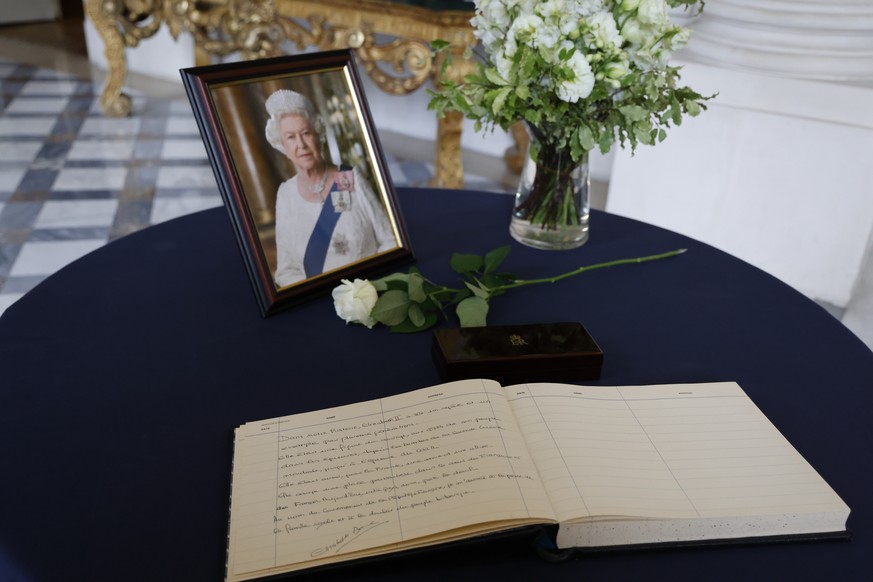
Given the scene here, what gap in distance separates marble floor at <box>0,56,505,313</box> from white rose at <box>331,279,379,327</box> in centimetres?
177

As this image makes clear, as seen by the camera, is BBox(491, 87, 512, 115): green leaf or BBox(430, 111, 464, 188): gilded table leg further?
BBox(430, 111, 464, 188): gilded table leg

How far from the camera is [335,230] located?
1.19 meters

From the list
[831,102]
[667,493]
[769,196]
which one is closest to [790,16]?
[831,102]

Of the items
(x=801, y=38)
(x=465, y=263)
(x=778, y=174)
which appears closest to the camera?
(x=465, y=263)

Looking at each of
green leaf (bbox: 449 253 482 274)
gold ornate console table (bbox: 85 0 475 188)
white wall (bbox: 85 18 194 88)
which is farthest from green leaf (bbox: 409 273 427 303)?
white wall (bbox: 85 18 194 88)

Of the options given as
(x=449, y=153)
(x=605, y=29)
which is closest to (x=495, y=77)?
(x=605, y=29)

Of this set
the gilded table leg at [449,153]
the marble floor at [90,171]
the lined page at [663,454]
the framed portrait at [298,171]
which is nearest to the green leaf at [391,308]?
the framed portrait at [298,171]

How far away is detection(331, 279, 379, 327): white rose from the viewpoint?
1.08m

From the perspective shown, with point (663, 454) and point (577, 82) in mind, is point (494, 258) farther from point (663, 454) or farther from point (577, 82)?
point (663, 454)

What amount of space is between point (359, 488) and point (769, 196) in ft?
7.04

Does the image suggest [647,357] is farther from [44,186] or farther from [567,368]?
[44,186]

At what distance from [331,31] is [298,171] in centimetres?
238
